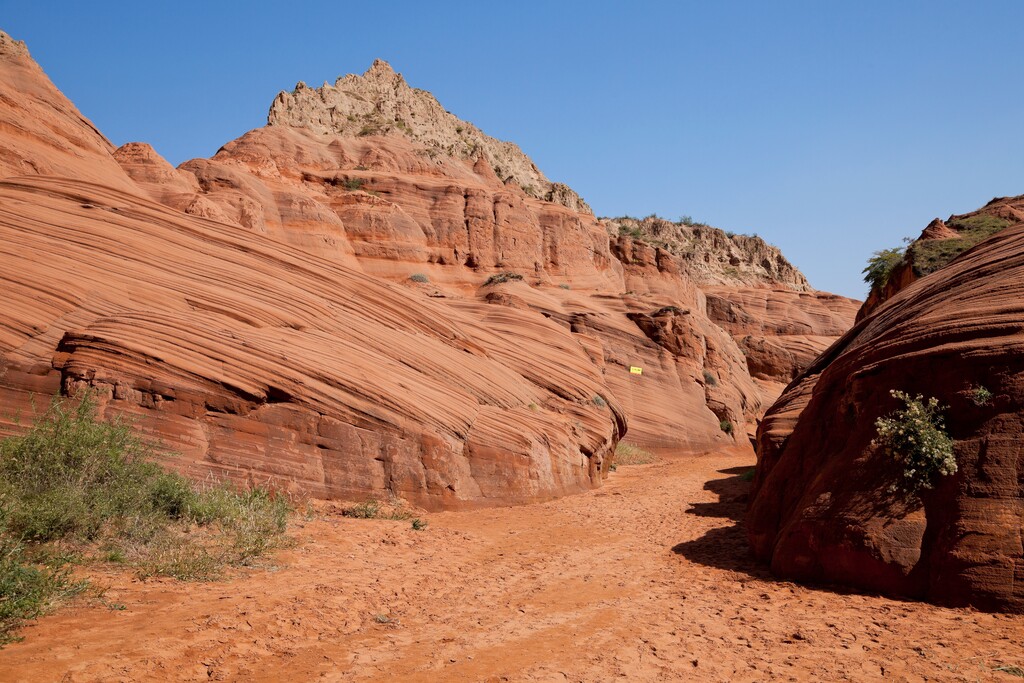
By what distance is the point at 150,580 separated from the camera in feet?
20.3

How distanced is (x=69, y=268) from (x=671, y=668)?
417 inches

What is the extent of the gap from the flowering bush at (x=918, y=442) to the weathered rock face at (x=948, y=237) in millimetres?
11329

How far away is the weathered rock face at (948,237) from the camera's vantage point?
1686 centimetres

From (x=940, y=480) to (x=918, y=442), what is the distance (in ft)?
1.32

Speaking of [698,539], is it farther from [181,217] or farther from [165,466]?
[181,217]

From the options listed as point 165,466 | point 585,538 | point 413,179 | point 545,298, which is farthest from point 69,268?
point 413,179

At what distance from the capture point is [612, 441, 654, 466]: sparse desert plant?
845 inches

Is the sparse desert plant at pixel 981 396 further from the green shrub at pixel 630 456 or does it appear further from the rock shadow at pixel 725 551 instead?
the green shrub at pixel 630 456

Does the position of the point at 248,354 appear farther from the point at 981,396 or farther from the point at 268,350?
the point at 981,396

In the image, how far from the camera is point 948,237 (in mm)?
17969

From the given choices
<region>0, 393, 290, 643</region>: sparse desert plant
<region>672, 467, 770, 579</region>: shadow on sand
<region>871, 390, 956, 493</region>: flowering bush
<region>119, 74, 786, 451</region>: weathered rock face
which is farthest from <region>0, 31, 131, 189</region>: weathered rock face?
<region>871, 390, 956, 493</region>: flowering bush

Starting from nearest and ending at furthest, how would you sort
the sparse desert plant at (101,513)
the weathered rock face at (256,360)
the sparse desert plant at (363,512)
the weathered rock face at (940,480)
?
the sparse desert plant at (101,513) < the weathered rock face at (940,480) < the weathered rock face at (256,360) < the sparse desert plant at (363,512)

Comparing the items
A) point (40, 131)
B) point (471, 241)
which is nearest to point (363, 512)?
point (40, 131)

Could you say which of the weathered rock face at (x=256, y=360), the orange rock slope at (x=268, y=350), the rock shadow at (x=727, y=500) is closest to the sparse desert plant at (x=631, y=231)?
the orange rock slope at (x=268, y=350)
